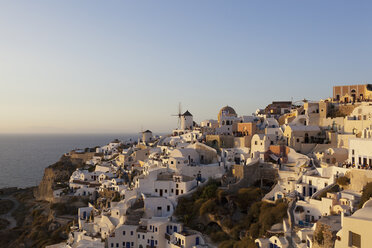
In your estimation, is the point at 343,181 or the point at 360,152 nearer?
the point at 343,181

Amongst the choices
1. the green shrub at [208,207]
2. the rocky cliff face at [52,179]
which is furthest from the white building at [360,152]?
the rocky cliff face at [52,179]

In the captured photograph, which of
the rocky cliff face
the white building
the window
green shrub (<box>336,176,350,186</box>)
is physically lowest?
the rocky cliff face

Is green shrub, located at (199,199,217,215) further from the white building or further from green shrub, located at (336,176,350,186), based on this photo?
the white building

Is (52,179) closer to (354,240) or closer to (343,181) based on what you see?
(343,181)

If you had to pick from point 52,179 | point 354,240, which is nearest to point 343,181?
point 354,240

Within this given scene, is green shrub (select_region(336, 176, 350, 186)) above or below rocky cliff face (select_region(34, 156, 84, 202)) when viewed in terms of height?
above

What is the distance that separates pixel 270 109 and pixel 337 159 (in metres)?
21.2

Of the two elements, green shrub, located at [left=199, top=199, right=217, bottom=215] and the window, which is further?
green shrub, located at [left=199, top=199, right=217, bottom=215]

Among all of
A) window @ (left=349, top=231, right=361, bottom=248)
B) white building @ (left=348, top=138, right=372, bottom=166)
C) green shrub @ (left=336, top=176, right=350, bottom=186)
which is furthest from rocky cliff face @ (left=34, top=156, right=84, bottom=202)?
window @ (left=349, top=231, right=361, bottom=248)

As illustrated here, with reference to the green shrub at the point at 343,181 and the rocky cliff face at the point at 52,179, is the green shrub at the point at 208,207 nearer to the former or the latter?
the green shrub at the point at 343,181

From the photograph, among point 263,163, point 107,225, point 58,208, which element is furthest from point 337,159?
point 58,208

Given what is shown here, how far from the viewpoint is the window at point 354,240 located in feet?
27.0

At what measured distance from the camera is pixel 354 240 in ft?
27.6

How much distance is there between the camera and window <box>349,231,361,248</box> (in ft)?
27.0
